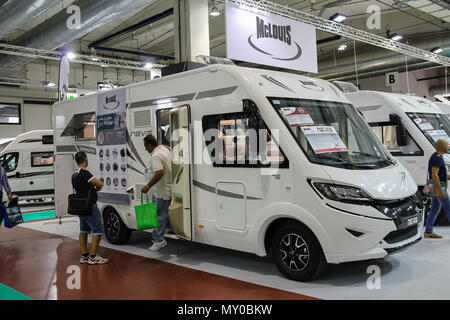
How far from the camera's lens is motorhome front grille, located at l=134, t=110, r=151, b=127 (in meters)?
6.24

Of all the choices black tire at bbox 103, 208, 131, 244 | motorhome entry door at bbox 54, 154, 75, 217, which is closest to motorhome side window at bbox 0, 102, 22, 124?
motorhome entry door at bbox 54, 154, 75, 217

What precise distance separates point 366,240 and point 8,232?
7.25 meters

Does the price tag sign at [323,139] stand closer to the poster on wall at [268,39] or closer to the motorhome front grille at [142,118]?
the motorhome front grille at [142,118]

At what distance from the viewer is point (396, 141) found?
789 cm

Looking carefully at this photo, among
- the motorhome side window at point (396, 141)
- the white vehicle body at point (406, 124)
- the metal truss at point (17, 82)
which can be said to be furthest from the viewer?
the metal truss at point (17, 82)

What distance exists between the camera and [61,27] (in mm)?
10641

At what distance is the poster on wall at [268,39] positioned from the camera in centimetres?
805

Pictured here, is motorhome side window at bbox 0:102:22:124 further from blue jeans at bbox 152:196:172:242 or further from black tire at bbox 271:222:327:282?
black tire at bbox 271:222:327:282

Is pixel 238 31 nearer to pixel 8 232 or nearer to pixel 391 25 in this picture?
pixel 8 232

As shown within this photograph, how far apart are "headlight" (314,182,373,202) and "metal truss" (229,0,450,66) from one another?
5.43 m

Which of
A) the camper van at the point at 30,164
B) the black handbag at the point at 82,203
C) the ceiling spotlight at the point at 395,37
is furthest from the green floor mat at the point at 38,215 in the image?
the ceiling spotlight at the point at 395,37

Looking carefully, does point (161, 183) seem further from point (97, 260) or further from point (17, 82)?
point (17, 82)

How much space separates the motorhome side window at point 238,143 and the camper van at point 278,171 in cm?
1

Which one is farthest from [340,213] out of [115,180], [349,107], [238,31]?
[238,31]
